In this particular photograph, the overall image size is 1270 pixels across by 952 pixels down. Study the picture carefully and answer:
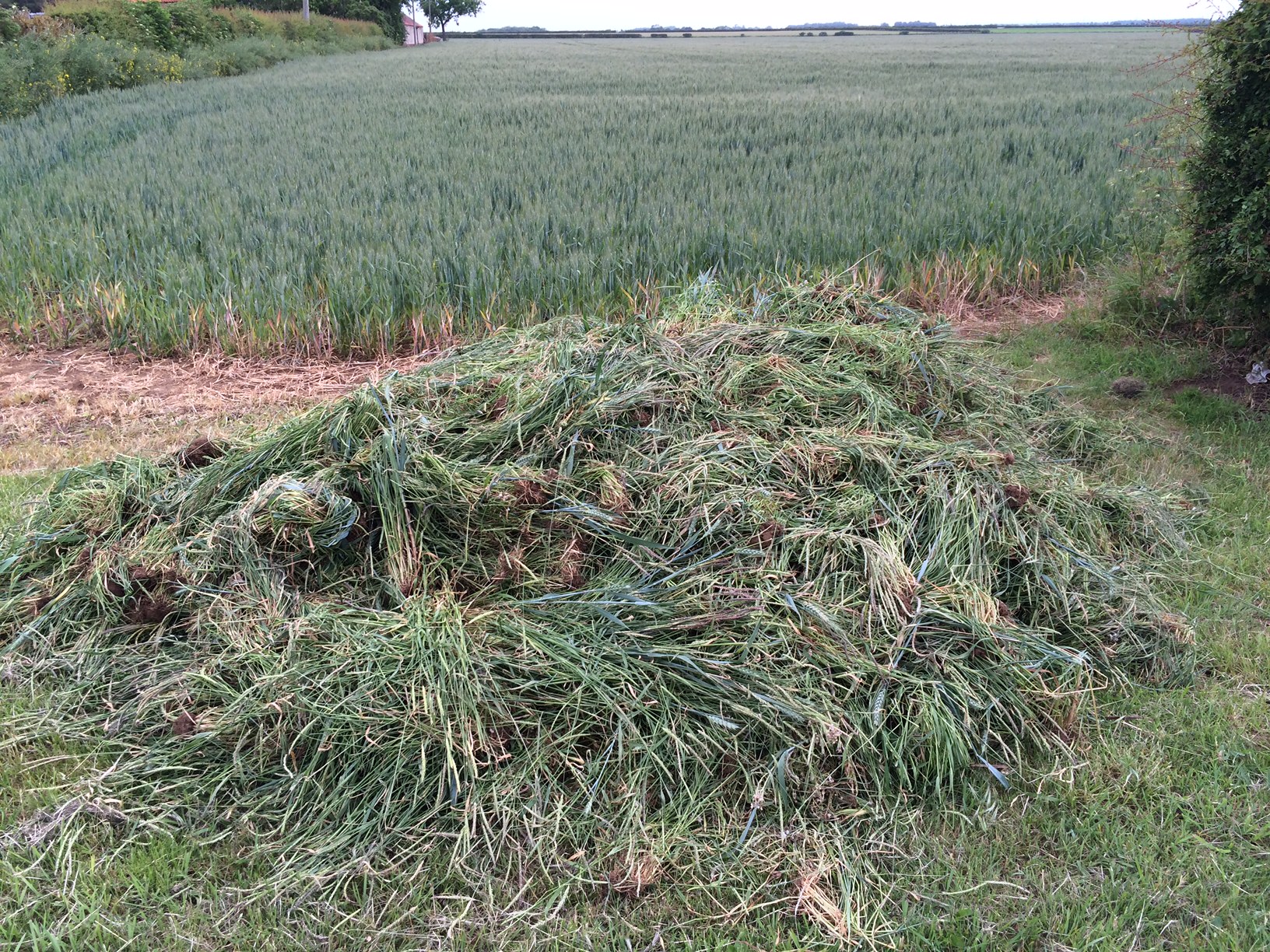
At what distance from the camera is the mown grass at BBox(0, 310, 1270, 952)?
5.92ft

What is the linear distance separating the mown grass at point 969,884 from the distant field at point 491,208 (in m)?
3.54

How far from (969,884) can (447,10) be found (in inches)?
3781

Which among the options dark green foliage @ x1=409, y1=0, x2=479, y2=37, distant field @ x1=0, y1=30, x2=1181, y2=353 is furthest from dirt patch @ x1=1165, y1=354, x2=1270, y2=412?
dark green foliage @ x1=409, y1=0, x2=479, y2=37

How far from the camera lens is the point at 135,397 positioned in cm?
474

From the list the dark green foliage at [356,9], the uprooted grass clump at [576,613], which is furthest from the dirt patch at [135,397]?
the dark green foliage at [356,9]

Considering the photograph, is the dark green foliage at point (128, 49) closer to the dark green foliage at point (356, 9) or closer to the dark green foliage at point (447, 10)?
the dark green foliage at point (356, 9)

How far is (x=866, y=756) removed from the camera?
7.07ft

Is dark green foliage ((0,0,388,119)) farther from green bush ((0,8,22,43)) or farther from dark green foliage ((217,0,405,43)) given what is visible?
dark green foliage ((217,0,405,43))

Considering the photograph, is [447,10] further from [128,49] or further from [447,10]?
[128,49]

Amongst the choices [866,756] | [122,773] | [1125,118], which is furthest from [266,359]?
[1125,118]

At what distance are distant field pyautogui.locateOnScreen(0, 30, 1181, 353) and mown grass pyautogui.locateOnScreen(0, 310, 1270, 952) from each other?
3.54m

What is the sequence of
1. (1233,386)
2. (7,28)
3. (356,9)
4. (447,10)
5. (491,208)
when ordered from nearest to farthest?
1. (1233,386)
2. (491,208)
3. (7,28)
4. (356,9)
5. (447,10)

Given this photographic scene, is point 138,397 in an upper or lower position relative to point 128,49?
lower

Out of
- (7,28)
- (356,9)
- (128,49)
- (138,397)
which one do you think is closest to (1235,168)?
(138,397)
